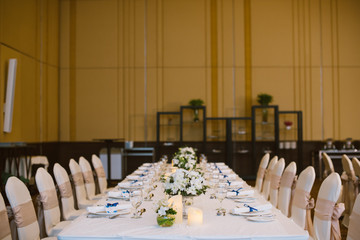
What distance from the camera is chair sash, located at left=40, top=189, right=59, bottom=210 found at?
3710 millimetres

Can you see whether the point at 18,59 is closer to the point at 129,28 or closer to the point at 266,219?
the point at 129,28

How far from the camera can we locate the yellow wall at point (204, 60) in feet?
34.7

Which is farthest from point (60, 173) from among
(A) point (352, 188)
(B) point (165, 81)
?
(B) point (165, 81)

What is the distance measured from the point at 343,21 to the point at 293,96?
2.40m

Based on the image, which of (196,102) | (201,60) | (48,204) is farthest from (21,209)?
(201,60)

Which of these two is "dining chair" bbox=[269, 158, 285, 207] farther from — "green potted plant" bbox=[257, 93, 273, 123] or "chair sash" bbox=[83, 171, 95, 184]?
"green potted plant" bbox=[257, 93, 273, 123]

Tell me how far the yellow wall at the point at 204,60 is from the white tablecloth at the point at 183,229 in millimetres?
7827

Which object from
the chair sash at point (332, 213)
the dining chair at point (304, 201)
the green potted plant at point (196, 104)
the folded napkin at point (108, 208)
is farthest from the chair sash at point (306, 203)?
the green potted plant at point (196, 104)

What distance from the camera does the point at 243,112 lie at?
10.6 metres

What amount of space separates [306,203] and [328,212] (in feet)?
1.77

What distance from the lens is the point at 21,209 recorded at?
10.1 feet

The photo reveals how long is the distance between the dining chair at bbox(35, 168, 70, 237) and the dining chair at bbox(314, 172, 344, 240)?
2188 mm

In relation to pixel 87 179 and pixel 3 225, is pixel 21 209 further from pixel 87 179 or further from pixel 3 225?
pixel 87 179

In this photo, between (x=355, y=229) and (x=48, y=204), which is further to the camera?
(x=48, y=204)
